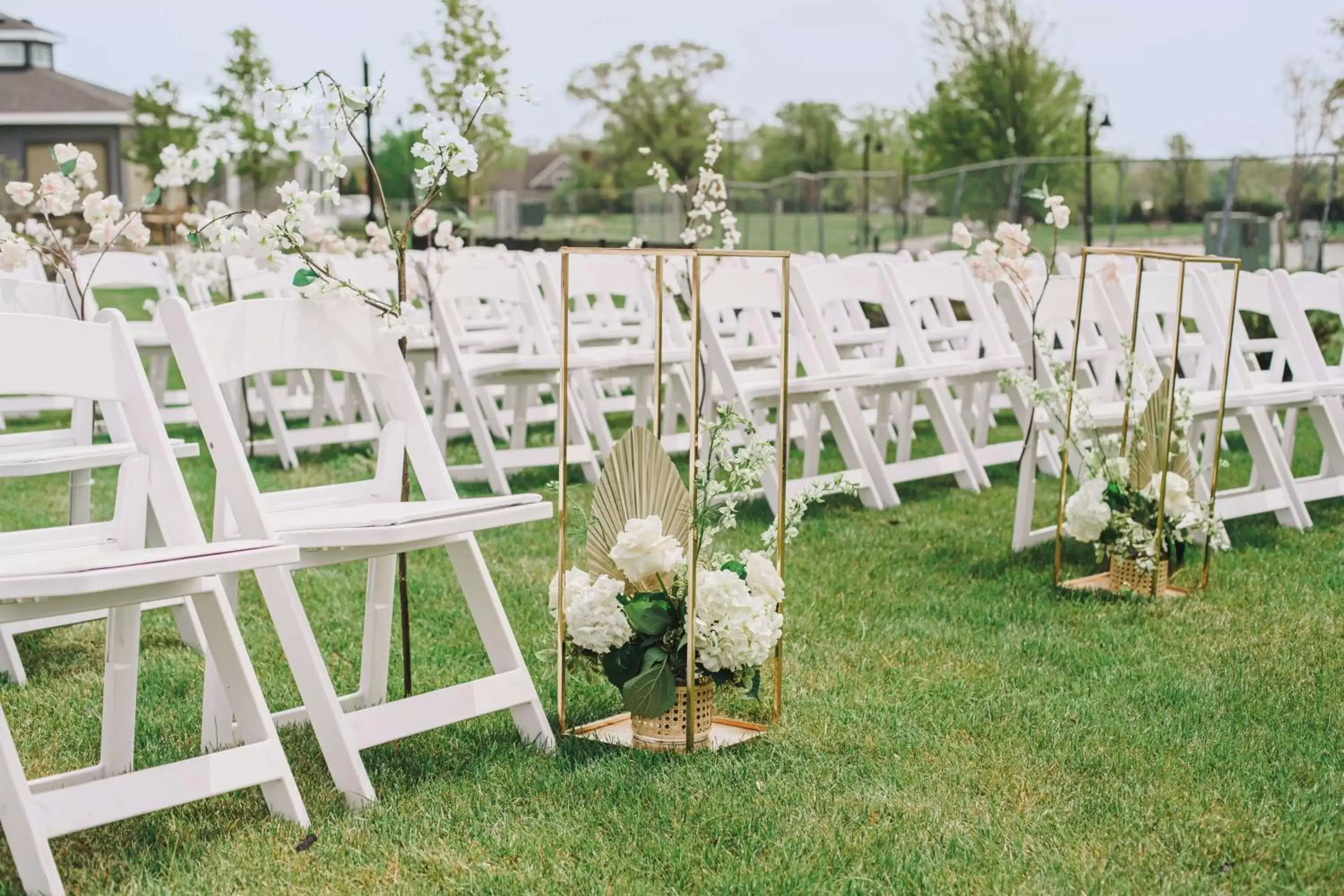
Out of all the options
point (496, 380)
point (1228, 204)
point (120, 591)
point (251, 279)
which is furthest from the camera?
point (1228, 204)

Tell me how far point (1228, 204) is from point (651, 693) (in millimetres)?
12932

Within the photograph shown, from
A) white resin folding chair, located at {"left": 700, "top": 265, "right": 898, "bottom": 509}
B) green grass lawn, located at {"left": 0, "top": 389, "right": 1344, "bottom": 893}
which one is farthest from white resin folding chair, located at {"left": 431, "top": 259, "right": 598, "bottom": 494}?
green grass lawn, located at {"left": 0, "top": 389, "right": 1344, "bottom": 893}

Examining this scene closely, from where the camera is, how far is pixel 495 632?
3674 mm

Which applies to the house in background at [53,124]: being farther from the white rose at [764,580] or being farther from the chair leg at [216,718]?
the white rose at [764,580]

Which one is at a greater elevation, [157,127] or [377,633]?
[157,127]

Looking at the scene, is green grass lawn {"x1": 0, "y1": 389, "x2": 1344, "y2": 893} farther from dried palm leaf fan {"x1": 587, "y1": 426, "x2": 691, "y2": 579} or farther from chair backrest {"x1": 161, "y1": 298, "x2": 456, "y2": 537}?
chair backrest {"x1": 161, "y1": 298, "x2": 456, "y2": 537}

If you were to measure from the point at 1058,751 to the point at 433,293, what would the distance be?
14.4ft

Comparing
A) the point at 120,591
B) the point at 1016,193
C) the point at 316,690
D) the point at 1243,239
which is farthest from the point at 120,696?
the point at 1016,193

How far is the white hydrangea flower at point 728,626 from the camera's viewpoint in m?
3.59

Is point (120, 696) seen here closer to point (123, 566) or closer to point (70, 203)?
point (123, 566)

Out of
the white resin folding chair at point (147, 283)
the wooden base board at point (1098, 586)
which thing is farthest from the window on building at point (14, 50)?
the wooden base board at point (1098, 586)

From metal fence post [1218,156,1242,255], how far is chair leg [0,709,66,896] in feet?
41.9

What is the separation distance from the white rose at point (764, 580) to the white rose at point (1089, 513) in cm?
195

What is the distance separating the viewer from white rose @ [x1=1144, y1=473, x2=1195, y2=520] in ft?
17.5
